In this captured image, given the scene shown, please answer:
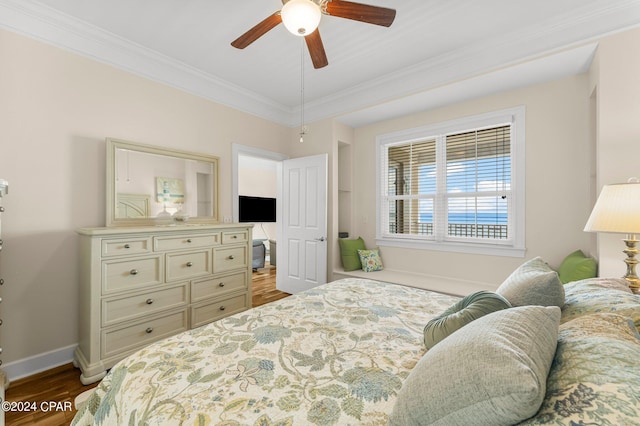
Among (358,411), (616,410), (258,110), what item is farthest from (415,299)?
(258,110)

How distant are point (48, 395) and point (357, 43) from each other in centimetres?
364

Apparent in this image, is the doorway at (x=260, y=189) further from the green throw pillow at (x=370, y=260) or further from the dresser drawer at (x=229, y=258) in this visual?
the green throw pillow at (x=370, y=260)

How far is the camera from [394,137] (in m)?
3.81

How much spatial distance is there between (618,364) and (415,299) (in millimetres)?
1220

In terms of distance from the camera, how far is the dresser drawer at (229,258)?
9.23 ft

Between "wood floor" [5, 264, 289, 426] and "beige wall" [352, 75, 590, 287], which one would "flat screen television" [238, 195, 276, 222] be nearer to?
"wood floor" [5, 264, 289, 426]

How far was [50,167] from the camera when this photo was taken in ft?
7.30

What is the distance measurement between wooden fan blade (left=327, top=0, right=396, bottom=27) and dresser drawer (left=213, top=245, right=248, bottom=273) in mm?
2276

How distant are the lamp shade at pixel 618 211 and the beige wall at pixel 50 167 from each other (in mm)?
3649

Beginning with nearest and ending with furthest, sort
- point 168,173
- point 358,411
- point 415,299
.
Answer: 1. point 358,411
2. point 415,299
3. point 168,173

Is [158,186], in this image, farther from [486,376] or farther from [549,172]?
[549,172]

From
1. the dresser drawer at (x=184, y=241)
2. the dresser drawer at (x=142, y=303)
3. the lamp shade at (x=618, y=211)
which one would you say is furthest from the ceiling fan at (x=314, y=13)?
the dresser drawer at (x=142, y=303)

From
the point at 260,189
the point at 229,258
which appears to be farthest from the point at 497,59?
the point at 260,189

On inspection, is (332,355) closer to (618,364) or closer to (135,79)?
(618,364)
